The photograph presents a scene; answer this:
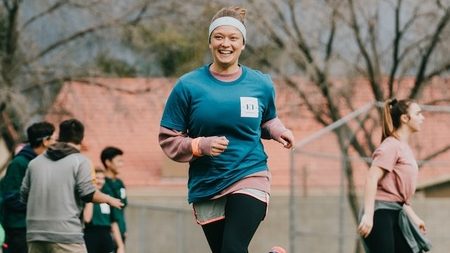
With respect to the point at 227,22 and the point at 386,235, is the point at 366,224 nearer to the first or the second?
the point at 386,235

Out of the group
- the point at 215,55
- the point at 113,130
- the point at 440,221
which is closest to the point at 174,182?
the point at 113,130

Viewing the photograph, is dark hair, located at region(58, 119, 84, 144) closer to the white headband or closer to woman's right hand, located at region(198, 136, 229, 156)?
the white headband

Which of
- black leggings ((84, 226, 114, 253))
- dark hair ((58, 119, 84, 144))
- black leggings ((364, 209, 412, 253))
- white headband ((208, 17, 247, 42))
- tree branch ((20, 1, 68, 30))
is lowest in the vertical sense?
black leggings ((84, 226, 114, 253))

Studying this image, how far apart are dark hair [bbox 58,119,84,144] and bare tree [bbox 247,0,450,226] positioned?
1013cm

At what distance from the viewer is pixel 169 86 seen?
2083 centimetres

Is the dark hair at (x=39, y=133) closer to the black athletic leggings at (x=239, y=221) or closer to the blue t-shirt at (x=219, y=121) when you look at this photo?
the blue t-shirt at (x=219, y=121)

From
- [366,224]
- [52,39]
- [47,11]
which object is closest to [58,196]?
[366,224]

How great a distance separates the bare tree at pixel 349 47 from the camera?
1966cm

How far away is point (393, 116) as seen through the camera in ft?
30.1

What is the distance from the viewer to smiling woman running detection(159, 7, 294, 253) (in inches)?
267

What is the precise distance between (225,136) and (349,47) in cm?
1392

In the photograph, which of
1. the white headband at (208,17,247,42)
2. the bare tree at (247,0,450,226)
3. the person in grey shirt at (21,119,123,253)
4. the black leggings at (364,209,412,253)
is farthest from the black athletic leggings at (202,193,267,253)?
the bare tree at (247,0,450,226)

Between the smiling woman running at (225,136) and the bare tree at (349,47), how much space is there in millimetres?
12432

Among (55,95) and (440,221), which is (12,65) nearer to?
(55,95)
